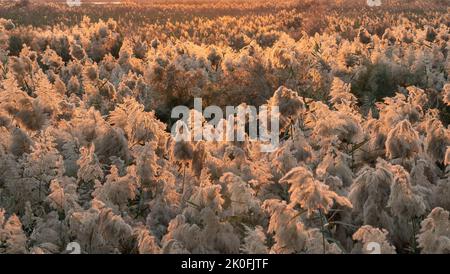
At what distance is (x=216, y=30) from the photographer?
32.5 meters

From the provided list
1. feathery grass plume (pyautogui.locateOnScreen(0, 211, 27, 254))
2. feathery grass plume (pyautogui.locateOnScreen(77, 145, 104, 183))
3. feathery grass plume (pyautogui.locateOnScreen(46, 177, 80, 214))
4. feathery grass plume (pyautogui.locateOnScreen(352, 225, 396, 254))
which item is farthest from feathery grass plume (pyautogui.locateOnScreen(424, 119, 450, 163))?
feathery grass plume (pyautogui.locateOnScreen(0, 211, 27, 254))

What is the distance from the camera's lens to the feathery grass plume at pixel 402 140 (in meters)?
5.68

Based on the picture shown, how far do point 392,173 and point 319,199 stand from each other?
41.0 inches

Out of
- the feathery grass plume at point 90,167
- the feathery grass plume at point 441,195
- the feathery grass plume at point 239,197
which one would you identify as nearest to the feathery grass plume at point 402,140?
the feathery grass plume at point 441,195

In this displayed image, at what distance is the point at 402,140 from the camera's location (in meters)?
5.68

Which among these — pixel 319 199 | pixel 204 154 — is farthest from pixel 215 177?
pixel 319 199

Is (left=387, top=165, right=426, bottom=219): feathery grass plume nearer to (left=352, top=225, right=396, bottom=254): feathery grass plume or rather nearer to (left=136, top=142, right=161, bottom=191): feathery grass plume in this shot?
(left=352, top=225, right=396, bottom=254): feathery grass plume

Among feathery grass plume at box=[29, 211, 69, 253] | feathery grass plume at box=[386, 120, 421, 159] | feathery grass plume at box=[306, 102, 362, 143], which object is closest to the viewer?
feathery grass plume at box=[29, 211, 69, 253]

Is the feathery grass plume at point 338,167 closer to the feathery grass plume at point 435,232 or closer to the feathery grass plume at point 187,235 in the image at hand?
the feathery grass plume at point 435,232

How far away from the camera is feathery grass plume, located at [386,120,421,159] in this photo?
224 inches

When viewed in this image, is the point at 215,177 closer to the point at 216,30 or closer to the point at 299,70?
the point at 299,70

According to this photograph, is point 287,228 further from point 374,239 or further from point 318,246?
point 374,239

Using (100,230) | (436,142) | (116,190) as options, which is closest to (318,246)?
(100,230)

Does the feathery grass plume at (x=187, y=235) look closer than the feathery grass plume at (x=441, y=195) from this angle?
Yes
